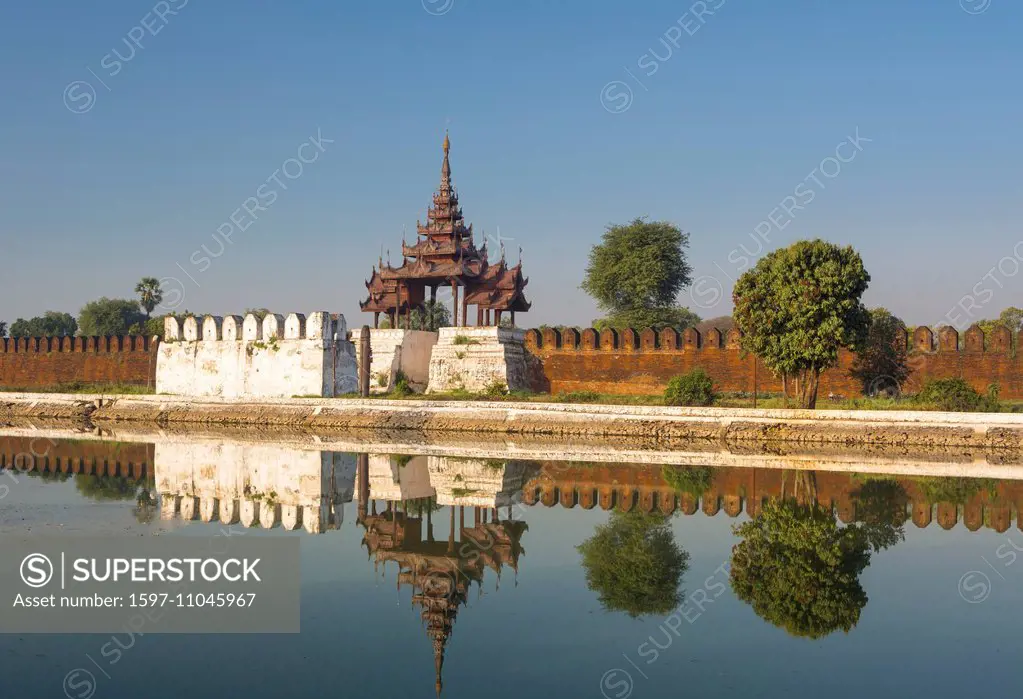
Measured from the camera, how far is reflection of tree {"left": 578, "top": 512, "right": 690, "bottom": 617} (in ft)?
26.5

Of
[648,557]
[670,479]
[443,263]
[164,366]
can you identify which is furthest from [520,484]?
[443,263]

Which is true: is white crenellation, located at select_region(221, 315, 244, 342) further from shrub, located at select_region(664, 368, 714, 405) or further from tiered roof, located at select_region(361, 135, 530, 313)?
shrub, located at select_region(664, 368, 714, 405)

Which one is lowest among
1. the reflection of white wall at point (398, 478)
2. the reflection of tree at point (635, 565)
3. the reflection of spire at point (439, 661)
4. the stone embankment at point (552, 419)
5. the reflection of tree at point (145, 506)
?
the reflection of spire at point (439, 661)

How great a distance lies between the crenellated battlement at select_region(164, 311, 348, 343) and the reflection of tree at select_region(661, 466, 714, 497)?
14703mm

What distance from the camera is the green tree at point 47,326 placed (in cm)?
7075

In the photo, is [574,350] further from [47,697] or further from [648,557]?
[47,697]

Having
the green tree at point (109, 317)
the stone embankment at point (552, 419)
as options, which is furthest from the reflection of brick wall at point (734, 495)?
the green tree at point (109, 317)

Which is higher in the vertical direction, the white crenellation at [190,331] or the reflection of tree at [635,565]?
the white crenellation at [190,331]

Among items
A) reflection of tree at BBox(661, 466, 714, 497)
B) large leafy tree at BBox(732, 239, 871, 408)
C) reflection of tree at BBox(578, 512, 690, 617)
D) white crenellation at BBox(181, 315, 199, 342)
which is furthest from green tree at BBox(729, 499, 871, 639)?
white crenellation at BBox(181, 315, 199, 342)

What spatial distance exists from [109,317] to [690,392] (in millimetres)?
53884

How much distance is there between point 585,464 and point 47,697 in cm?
1248

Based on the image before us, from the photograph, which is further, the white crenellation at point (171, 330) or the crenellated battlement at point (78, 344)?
the crenellated battlement at point (78, 344)

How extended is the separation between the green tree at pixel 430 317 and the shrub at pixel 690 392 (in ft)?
38.5

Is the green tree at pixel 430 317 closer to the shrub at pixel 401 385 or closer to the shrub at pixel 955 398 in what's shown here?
the shrub at pixel 401 385
